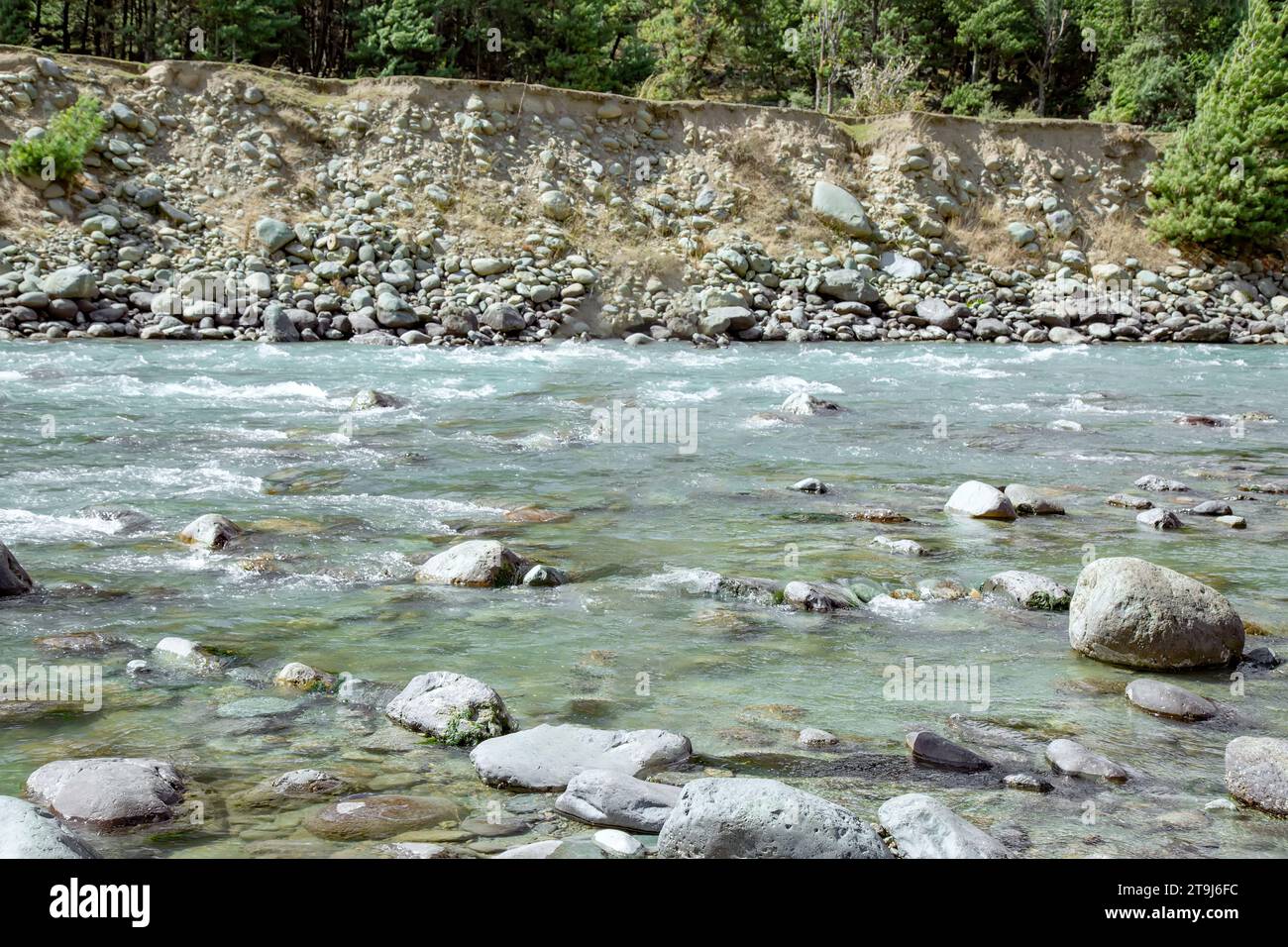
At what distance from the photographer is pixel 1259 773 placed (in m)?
3.94

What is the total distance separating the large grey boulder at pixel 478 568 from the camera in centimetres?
654

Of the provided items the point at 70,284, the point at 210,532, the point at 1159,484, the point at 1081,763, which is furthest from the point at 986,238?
A: the point at 1081,763

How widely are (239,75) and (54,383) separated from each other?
48.4 feet

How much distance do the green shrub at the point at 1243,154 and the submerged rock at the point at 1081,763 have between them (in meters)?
28.7

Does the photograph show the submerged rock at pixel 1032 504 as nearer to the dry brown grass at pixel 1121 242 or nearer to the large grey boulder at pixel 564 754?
the large grey boulder at pixel 564 754

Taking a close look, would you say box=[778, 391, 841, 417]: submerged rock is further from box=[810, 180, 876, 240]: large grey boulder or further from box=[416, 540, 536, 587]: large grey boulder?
box=[810, 180, 876, 240]: large grey boulder

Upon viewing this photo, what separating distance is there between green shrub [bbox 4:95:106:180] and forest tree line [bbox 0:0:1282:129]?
6763 millimetres

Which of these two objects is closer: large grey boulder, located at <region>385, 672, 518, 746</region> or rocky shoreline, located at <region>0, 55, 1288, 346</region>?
large grey boulder, located at <region>385, 672, 518, 746</region>

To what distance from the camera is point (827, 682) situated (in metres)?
5.15

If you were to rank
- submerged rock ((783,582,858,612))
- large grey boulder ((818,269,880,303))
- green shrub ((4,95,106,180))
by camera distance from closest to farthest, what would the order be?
submerged rock ((783,582,858,612)) < green shrub ((4,95,106,180)) < large grey boulder ((818,269,880,303))

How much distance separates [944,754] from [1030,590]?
2414 mm

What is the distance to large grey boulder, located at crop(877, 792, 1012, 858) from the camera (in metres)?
3.38

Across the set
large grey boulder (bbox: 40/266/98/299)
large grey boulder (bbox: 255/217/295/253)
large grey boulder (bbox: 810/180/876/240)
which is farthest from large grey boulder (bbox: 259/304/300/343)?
large grey boulder (bbox: 810/180/876/240)
